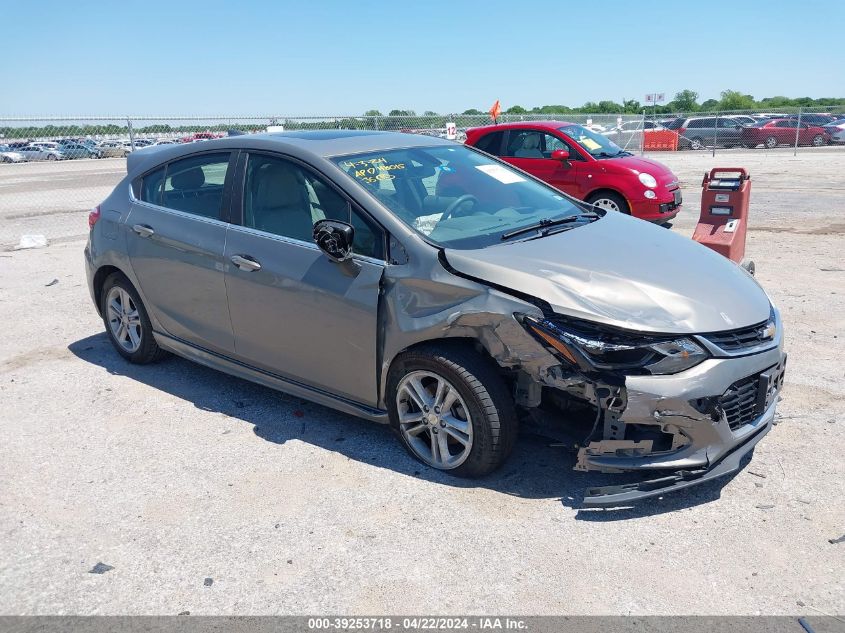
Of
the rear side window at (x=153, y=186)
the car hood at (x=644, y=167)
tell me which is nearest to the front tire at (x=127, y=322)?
the rear side window at (x=153, y=186)

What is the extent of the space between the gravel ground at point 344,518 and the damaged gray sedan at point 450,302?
0.26m

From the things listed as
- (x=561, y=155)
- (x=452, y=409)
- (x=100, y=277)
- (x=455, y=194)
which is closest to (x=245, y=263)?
(x=455, y=194)

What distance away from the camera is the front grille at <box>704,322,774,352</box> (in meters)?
3.26

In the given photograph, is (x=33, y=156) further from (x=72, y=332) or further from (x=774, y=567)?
(x=774, y=567)

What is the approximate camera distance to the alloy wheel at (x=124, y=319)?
5.39 metres

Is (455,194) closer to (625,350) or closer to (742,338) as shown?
(625,350)

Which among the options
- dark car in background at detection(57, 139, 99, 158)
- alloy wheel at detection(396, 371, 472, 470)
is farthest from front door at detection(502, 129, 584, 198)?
dark car in background at detection(57, 139, 99, 158)

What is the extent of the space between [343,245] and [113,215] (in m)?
2.49

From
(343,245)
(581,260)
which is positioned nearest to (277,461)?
(343,245)

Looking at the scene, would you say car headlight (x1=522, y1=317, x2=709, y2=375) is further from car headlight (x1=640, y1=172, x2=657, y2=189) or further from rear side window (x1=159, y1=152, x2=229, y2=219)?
car headlight (x1=640, y1=172, x2=657, y2=189)

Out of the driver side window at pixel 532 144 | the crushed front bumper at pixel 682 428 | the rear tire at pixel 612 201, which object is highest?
the driver side window at pixel 532 144

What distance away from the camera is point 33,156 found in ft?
90.5

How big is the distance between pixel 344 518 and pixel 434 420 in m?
0.66

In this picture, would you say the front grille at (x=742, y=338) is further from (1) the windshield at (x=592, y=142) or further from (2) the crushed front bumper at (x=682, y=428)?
(1) the windshield at (x=592, y=142)
